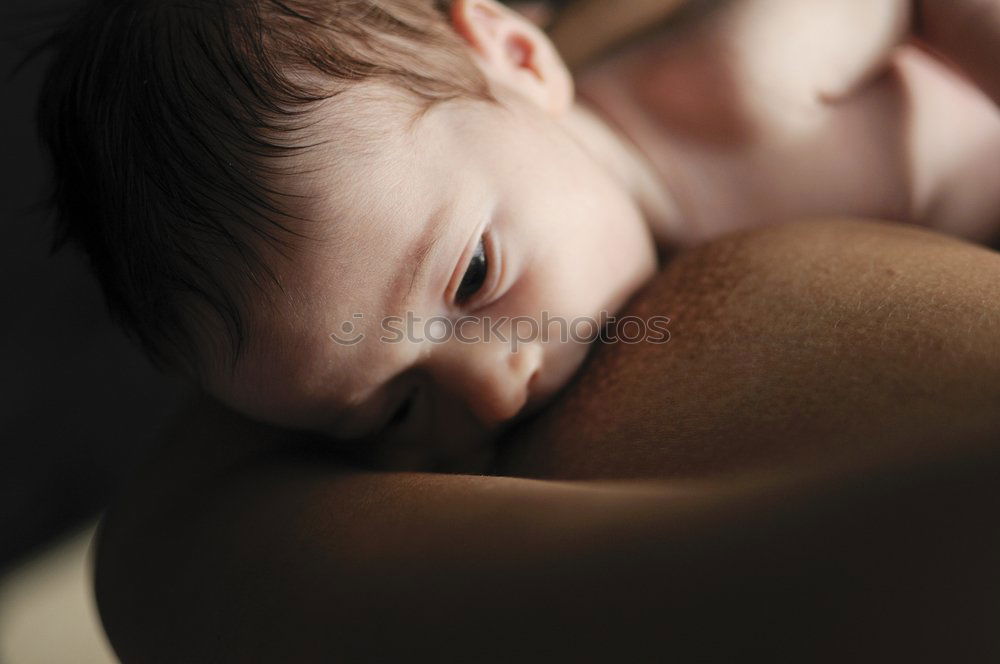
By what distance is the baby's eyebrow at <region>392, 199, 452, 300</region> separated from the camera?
75 cm

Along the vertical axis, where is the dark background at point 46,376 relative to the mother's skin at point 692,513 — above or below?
below

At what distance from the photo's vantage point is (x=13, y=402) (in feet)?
4.91

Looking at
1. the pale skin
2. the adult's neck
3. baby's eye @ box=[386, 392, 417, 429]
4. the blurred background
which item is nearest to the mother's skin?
the pale skin

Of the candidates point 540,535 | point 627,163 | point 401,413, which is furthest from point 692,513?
point 627,163

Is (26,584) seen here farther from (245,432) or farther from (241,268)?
(241,268)

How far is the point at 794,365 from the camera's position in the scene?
1.76 feet

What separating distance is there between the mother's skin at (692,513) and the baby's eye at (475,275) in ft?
0.46

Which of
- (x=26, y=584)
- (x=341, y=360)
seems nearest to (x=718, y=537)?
(x=341, y=360)

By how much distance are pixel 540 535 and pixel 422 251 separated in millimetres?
366

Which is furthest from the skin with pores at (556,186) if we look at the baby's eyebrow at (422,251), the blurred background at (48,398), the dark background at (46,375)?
the dark background at (46,375)

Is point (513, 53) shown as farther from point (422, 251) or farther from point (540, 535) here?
point (540, 535)

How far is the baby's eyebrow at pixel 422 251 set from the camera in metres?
0.75

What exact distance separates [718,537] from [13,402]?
149 centimetres

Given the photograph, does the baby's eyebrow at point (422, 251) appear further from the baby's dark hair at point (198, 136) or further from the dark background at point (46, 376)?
the dark background at point (46, 376)
